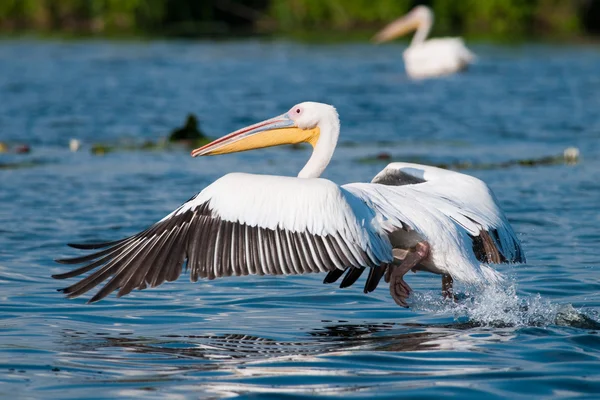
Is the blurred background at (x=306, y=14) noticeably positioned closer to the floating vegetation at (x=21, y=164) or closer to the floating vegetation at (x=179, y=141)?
the floating vegetation at (x=179, y=141)

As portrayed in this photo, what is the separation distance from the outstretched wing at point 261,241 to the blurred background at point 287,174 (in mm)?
324

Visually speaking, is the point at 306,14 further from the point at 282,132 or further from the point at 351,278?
the point at 351,278

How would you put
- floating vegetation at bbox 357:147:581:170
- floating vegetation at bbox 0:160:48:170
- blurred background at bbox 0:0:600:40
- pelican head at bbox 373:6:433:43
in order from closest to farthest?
floating vegetation at bbox 0:160:48:170, floating vegetation at bbox 357:147:581:170, pelican head at bbox 373:6:433:43, blurred background at bbox 0:0:600:40

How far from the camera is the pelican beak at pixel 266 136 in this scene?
20.8 feet

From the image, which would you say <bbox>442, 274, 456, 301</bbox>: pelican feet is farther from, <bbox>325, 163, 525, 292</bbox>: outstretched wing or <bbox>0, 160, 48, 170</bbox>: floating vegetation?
<bbox>0, 160, 48, 170</bbox>: floating vegetation

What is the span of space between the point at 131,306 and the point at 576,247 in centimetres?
322

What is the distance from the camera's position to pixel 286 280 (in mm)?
6895

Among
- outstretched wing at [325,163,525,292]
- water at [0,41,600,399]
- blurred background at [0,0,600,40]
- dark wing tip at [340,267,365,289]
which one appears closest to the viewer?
water at [0,41,600,399]

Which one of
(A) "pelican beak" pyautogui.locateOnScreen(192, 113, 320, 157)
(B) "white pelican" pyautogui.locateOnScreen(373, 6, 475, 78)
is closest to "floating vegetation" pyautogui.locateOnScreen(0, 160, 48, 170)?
(A) "pelican beak" pyautogui.locateOnScreen(192, 113, 320, 157)

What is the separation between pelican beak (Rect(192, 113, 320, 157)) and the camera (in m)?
6.33

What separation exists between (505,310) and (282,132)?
1.63 metres

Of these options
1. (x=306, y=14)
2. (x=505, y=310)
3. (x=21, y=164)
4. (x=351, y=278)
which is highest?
(x=306, y=14)

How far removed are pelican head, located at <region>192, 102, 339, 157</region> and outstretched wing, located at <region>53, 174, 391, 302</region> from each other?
3.05ft

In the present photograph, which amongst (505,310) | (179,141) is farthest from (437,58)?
(505,310)
